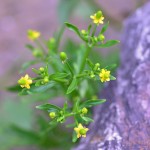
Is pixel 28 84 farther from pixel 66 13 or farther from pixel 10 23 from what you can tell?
pixel 10 23

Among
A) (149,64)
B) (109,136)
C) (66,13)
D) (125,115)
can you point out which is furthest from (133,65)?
(66,13)

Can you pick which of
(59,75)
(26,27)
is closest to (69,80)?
(59,75)

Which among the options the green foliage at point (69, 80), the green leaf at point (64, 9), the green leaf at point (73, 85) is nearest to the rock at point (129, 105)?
the green foliage at point (69, 80)

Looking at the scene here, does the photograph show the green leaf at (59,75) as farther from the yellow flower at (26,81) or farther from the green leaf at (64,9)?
the green leaf at (64,9)

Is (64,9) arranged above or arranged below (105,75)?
above

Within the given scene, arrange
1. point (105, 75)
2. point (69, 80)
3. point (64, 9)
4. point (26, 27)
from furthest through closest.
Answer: point (26, 27), point (64, 9), point (69, 80), point (105, 75)

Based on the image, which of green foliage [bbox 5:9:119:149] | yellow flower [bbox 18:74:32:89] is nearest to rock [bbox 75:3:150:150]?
green foliage [bbox 5:9:119:149]

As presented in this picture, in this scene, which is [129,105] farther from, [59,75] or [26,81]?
[26,81]

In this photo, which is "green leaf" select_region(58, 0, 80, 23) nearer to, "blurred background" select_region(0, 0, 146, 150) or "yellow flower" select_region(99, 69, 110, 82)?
"blurred background" select_region(0, 0, 146, 150)
